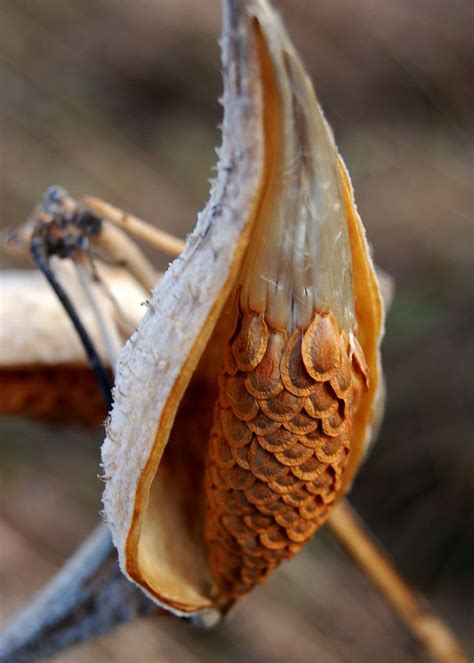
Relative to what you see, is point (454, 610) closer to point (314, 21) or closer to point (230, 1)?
point (314, 21)

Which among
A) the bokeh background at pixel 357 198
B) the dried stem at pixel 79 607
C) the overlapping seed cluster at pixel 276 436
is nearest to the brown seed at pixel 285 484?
the overlapping seed cluster at pixel 276 436

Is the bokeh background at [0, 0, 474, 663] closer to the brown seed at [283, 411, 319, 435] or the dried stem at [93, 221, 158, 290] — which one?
the dried stem at [93, 221, 158, 290]

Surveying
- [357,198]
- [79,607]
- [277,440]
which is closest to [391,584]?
[79,607]

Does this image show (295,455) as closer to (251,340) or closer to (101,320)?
(251,340)

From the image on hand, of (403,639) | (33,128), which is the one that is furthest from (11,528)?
(33,128)

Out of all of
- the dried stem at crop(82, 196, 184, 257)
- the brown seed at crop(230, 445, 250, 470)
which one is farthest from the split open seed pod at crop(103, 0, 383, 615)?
the dried stem at crop(82, 196, 184, 257)
